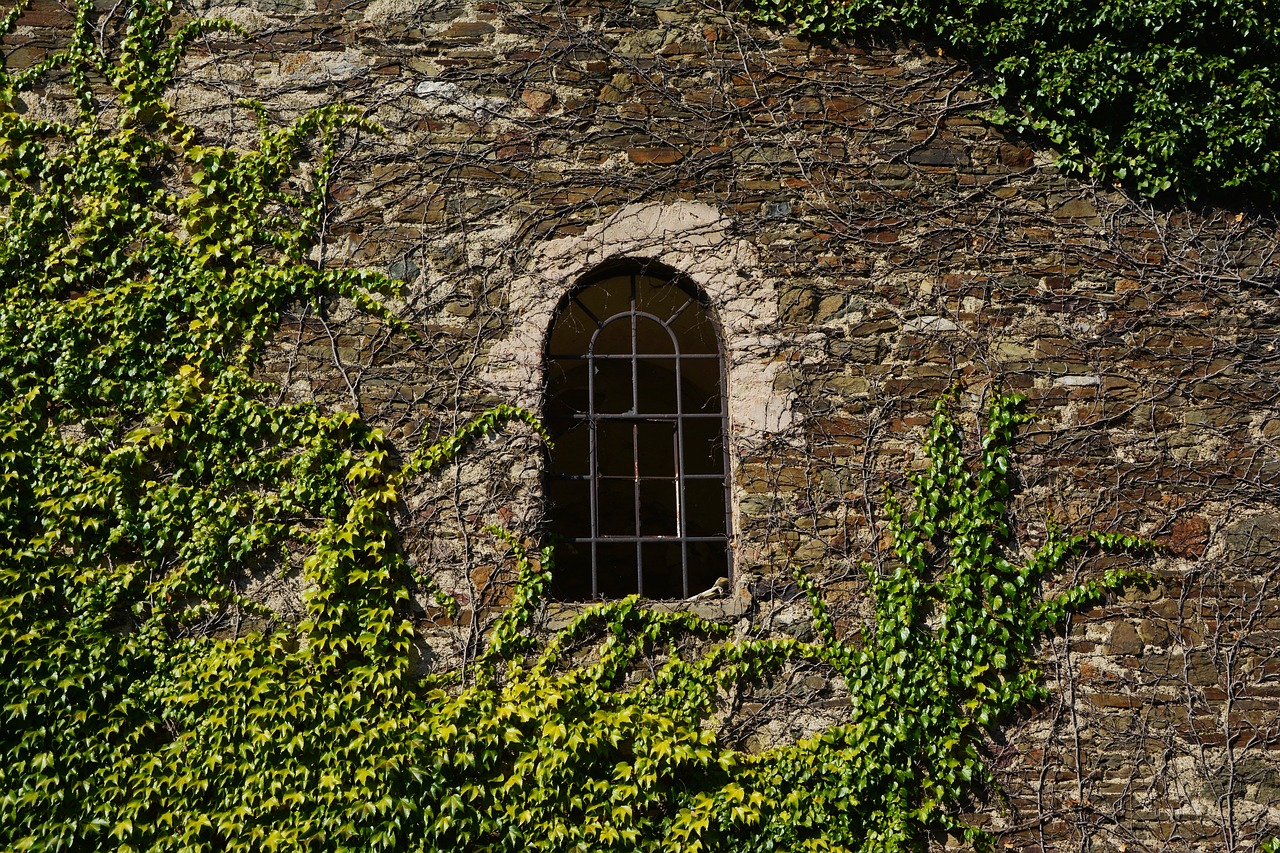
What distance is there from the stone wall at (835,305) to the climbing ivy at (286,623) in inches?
8.0

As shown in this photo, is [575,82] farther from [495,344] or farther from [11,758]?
[11,758]

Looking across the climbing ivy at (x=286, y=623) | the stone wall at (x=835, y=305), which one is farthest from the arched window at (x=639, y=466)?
the climbing ivy at (x=286, y=623)

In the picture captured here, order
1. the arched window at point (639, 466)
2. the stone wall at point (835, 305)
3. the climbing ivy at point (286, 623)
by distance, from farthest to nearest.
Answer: the arched window at point (639, 466) < the stone wall at point (835, 305) < the climbing ivy at point (286, 623)

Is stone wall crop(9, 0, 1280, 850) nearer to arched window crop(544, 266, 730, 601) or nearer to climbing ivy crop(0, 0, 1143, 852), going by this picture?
climbing ivy crop(0, 0, 1143, 852)

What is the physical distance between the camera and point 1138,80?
4895mm

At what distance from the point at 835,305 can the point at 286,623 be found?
330 cm

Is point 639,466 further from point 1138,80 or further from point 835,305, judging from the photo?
point 1138,80

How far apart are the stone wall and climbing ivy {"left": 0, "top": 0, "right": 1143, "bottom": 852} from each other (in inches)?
8.0

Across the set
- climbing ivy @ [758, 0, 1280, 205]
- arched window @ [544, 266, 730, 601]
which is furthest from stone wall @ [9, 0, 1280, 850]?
arched window @ [544, 266, 730, 601]

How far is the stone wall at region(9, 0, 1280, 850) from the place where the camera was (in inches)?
181

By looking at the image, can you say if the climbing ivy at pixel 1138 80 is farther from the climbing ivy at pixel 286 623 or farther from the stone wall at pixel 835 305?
the climbing ivy at pixel 286 623

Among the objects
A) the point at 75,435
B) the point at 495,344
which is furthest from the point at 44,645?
the point at 495,344

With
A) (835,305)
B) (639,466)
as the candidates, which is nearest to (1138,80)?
(835,305)

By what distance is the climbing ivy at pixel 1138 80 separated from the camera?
15.7 ft
